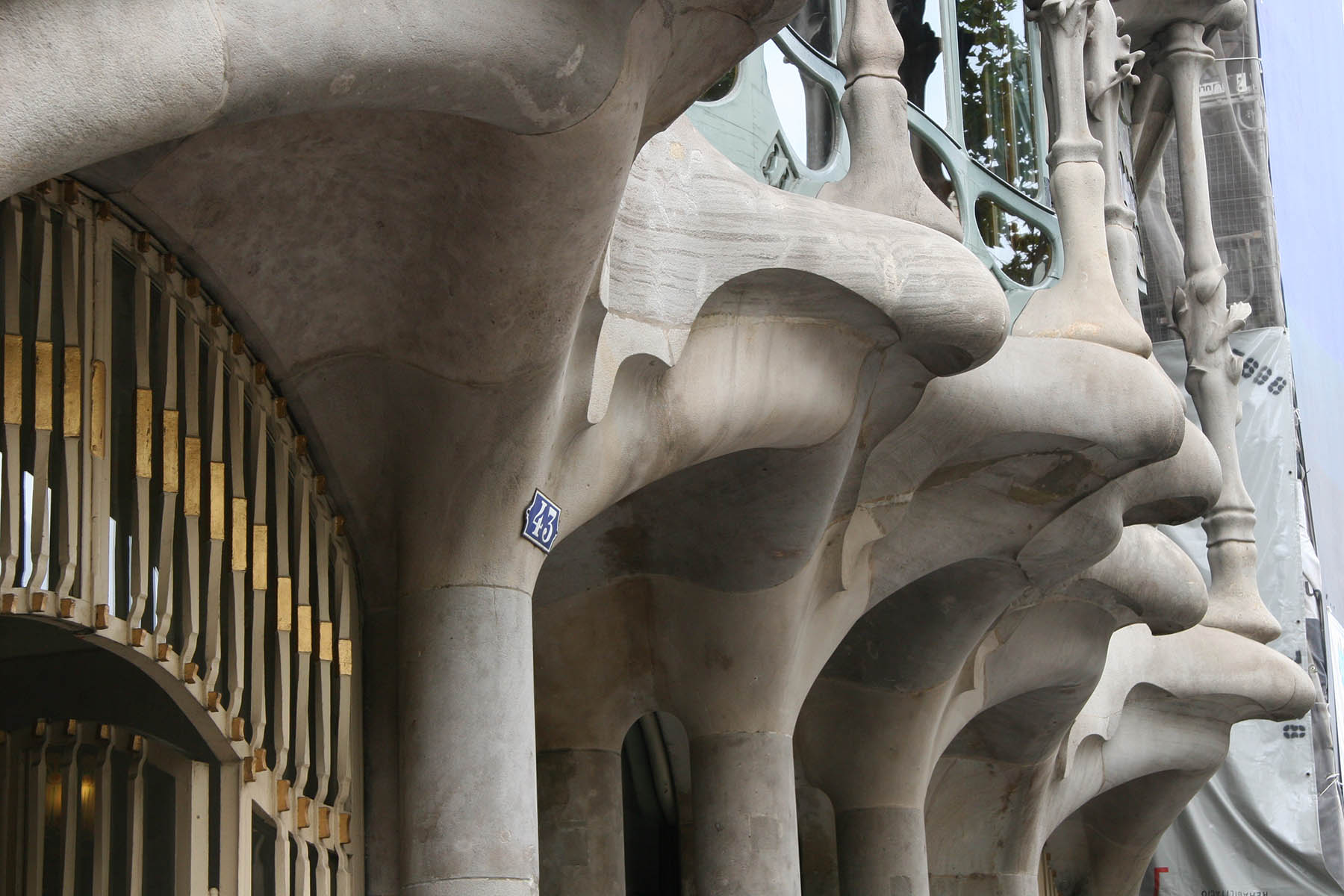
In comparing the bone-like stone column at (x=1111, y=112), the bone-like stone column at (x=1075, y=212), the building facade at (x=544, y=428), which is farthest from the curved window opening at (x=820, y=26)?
the bone-like stone column at (x=1111, y=112)

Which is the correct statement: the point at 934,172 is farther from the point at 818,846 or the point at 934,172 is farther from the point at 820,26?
the point at 818,846

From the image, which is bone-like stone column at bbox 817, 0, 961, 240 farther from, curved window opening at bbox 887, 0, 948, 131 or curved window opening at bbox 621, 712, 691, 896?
curved window opening at bbox 621, 712, 691, 896

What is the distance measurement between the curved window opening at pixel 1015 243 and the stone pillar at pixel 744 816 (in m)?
2.20

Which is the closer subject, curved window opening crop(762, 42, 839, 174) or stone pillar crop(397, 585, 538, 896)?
stone pillar crop(397, 585, 538, 896)

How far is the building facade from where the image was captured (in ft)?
15.0

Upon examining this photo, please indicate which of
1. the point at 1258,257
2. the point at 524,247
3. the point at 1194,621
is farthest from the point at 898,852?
the point at 1258,257

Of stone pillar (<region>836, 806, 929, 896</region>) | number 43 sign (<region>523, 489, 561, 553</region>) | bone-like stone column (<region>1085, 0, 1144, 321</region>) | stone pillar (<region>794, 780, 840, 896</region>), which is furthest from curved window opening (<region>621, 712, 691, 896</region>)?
number 43 sign (<region>523, 489, 561, 553</region>)

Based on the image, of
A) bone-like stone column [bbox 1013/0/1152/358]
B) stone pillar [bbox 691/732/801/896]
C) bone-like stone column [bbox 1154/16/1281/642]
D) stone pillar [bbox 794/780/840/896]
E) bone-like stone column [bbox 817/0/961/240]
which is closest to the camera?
bone-like stone column [bbox 817/0/961/240]

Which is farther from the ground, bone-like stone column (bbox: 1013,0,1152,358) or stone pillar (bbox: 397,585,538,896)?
bone-like stone column (bbox: 1013,0,1152,358)

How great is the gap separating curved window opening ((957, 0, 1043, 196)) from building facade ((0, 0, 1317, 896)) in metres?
0.03

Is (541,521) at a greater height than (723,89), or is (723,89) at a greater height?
(723,89)

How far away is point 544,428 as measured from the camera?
5766 millimetres

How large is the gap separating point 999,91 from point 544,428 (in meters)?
4.22

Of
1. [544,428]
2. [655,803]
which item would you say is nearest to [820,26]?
[544,428]
